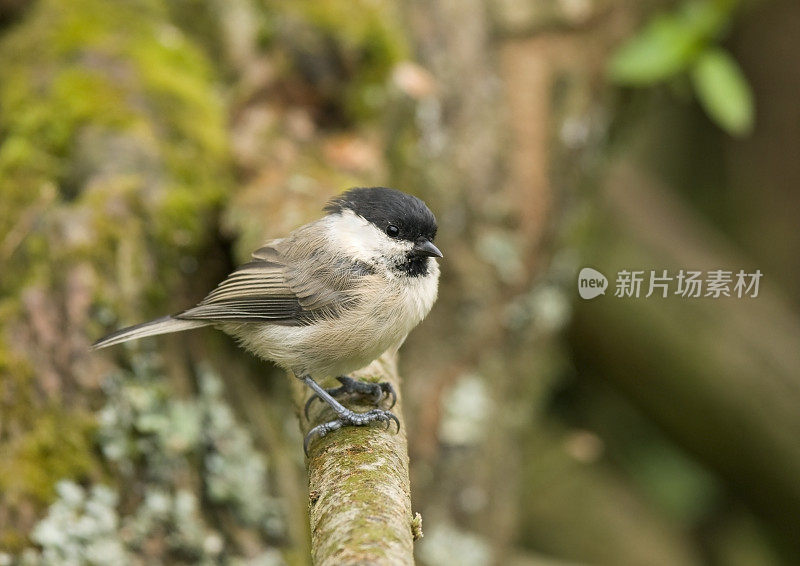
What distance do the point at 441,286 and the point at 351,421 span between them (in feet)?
4.71

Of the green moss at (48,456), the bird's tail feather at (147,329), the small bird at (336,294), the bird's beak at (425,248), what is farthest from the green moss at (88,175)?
the bird's beak at (425,248)

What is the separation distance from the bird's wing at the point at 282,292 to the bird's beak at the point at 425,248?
0.64ft

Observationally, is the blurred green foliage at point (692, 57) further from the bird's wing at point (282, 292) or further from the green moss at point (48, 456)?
the green moss at point (48, 456)

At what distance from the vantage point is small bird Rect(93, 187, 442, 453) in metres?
2.66

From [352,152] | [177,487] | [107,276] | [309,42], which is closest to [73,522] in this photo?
[177,487]

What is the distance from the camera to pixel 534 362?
4.29m

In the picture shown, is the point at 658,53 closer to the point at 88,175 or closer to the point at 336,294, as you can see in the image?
the point at 336,294

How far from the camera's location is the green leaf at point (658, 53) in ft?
14.0

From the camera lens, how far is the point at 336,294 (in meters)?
2.78

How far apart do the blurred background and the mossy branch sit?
2.44ft

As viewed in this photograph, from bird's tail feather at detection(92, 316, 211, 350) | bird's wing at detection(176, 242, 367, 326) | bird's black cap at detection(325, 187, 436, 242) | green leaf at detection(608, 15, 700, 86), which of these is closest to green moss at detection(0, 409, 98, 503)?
bird's tail feather at detection(92, 316, 211, 350)

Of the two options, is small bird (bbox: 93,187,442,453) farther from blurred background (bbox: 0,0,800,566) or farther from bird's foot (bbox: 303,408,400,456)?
blurred background (bbox: 0,0,800,566)

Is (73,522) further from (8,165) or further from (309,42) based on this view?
(309,42)

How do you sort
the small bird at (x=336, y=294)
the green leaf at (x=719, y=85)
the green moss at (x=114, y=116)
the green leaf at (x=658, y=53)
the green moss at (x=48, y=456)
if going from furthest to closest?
the green leaf at (x=658, y=53) < the green leaf at (x=719, y=85) < the green moss at (x=114, y=116) < the small bird at (x=336, y=294) < the green moss at (x=48, y=456)
